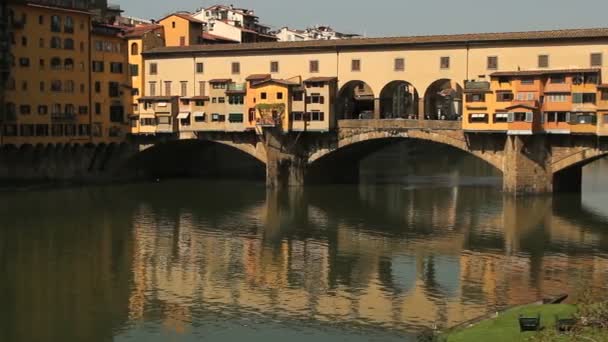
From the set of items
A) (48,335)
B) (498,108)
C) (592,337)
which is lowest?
(48,335)

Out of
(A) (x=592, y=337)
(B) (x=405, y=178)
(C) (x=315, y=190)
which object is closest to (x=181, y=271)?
(A) (x=592, y=337)

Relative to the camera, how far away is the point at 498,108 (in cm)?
5466

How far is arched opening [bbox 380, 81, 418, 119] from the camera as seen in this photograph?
202 ft

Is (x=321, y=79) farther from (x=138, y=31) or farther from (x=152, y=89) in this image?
(x=138, y=31)

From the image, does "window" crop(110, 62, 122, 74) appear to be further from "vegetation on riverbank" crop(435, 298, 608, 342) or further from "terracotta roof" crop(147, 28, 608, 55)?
"vegetation on riverbank" crop(435, 298, 608, 342)

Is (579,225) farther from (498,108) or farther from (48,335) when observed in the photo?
(48,335)

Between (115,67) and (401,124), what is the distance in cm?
2266

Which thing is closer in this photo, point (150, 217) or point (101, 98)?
point (150, 217)

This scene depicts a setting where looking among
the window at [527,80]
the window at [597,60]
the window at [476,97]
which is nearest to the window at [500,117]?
the window at [476,97]

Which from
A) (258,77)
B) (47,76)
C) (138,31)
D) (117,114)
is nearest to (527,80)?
(258,77)

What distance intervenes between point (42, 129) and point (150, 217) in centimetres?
1683

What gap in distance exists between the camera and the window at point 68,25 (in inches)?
2490

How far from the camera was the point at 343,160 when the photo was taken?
65.1 m

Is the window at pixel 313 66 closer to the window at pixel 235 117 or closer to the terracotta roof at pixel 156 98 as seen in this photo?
the window at pixel 235 117
